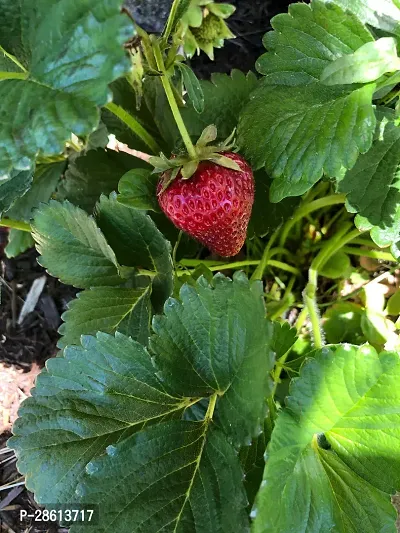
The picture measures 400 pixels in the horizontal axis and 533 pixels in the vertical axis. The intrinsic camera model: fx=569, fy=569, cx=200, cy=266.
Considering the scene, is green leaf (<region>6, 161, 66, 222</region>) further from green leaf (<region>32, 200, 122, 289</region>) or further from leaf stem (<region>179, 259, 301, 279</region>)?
leaf stem (<region>179, 259, 301, 279</region>)

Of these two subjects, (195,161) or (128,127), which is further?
(128,127)

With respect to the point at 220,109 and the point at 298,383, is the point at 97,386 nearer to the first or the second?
the point at 298,383

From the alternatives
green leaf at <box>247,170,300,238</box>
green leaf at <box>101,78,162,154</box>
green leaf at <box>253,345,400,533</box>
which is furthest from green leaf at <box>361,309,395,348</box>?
green leaf at <box>101,78,162,154</box>

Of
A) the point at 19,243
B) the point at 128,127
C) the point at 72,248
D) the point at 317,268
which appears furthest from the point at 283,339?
the point at 19,243

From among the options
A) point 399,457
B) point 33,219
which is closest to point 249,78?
point 33,219

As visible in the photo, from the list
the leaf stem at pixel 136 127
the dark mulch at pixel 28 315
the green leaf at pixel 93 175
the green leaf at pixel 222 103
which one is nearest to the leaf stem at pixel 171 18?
the leaf stem at pixel 136 127

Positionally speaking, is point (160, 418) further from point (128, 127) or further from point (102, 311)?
point (128, 127)
